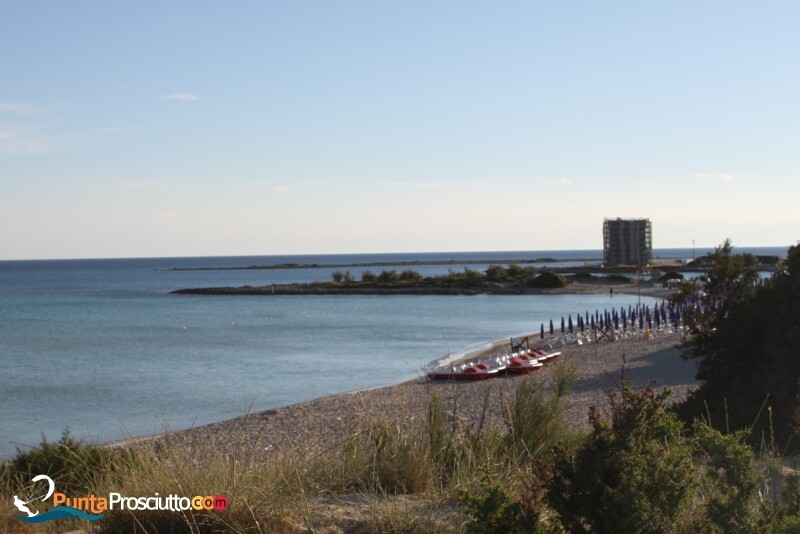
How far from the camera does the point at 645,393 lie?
367 cm

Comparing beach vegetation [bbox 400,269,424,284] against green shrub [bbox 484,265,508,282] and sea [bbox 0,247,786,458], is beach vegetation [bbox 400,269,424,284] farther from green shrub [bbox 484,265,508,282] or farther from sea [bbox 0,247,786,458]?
sea [bbox 0,247,786,458]

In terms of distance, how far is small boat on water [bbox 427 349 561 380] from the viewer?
21188 mm

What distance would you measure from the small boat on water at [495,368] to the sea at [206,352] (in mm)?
2369

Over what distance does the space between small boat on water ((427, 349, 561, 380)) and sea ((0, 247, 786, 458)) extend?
2369mm

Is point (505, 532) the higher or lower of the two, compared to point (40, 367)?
higher

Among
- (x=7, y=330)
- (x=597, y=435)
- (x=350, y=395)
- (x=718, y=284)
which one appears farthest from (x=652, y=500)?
(x=7, y=330)

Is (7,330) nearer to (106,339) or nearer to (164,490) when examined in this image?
(106,339)

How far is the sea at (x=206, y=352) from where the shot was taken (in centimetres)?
1888

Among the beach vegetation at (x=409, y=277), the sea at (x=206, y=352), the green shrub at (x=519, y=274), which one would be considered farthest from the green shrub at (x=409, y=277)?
the sea at (x=206, y=352)

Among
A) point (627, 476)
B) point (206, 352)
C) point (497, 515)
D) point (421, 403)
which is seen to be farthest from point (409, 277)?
point (627, 476)

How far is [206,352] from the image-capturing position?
31.9 meters

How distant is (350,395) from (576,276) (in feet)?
225

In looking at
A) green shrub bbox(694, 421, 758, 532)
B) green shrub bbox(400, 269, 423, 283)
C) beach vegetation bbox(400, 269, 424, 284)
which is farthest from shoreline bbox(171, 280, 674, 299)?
green shrub bbox(694, 421, 758, 532)

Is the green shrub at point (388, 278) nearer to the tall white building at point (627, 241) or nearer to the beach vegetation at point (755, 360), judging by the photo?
the tall white building at point (627, 241)
